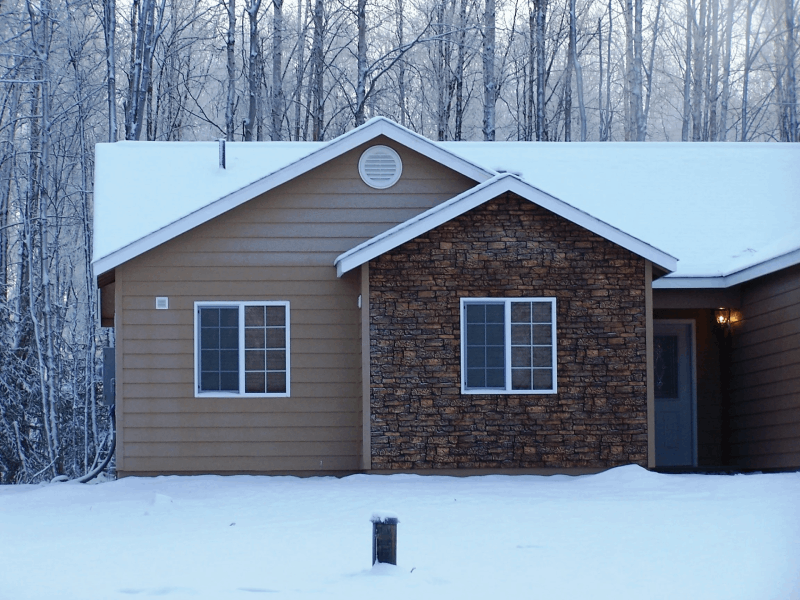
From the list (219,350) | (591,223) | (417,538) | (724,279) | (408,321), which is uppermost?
(591,223)

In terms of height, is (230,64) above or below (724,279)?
above

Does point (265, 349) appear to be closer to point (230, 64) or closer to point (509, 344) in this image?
point (509, 344)

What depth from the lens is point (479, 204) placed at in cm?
1223

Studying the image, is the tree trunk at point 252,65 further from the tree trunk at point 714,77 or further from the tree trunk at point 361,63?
the tree trunk at point 714,77

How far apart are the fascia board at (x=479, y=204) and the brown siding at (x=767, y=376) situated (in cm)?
162

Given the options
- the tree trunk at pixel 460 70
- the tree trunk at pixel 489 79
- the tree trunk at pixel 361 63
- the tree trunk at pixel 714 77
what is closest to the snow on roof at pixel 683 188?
the tree trunk at pixel 489 79

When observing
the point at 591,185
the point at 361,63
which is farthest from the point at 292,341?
the point at 361,63

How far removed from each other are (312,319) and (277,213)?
146 cm

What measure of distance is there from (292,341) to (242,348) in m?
0.65

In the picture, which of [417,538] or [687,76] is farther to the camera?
A: [687,76]

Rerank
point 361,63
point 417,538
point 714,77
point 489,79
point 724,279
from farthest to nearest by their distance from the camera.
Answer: point 714,77 < point 489,79 < point 361,63 < point 724,279 < point 417,538

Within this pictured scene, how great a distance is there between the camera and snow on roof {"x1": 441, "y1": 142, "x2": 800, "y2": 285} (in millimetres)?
14180

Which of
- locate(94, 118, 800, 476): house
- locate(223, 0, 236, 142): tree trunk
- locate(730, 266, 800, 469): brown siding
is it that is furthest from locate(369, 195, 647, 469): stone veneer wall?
locate(223, 0, 236, 142): tree trunk

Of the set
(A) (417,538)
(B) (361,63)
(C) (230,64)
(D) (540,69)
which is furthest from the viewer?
(D) (540,69)
